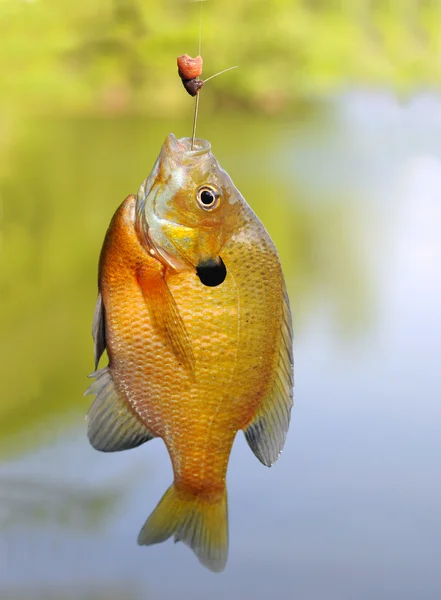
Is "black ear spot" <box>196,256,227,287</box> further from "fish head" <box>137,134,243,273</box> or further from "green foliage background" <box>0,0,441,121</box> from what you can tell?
"green foliage background" <box>0,0,441,121</box>

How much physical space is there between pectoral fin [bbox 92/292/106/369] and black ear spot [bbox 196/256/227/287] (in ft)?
0.51

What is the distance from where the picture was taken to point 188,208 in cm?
116

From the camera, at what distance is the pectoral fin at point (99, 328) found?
1193 mm

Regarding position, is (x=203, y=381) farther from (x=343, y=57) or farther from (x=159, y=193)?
(x=343, y=57)

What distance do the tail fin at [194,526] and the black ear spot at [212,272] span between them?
0.35 m

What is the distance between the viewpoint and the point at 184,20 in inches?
271

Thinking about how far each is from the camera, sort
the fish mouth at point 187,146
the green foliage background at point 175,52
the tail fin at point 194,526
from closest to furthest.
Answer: the fish mouth at point 187,146, the tail fin at point 194,526, the green foliage background at point 175,52

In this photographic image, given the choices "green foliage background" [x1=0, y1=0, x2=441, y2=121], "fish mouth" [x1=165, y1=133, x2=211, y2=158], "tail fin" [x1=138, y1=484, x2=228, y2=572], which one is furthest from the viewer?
"green foliage background" [x1=0, y1=0, x2=441, y2=121]

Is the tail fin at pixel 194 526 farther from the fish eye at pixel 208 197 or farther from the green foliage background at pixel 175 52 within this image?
the green foliage background at pixel 175 52

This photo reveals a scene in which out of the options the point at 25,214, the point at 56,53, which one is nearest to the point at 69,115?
the point at 56,53

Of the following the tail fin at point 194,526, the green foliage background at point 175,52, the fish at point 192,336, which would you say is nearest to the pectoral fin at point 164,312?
the fish at point 192,336

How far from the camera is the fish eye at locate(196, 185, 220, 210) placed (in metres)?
1.15

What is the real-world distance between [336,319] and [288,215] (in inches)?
46.8

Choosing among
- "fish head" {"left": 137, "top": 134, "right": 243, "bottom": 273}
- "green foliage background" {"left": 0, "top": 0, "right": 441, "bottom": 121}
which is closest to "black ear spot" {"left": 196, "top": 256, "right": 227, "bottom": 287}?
"fish head" {"left": 137, "top": 134, "right": 243, "bottom": 273}
